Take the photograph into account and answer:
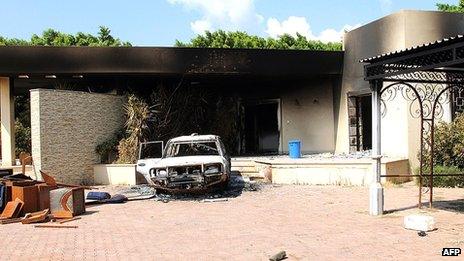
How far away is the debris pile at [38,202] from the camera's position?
30.8 ft

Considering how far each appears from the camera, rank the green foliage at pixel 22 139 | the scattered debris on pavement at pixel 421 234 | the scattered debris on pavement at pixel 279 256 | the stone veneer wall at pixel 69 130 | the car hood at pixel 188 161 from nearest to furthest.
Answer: the scattered debris on pavement at pixel 279 256
the scattered debris on pavement at pixel 421 234
the car hood at pixel 188 161
the stone veneer wall at pixel 69 130
the green foliage at pixel 22 139

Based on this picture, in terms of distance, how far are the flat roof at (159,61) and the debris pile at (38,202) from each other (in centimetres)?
621

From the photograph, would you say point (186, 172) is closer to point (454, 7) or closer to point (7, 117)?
point (7, 117)

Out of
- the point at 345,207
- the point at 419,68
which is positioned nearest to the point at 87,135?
the point at 345,207

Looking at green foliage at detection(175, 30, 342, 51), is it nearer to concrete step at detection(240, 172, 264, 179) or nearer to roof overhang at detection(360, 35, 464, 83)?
concrete step at detection(240, 172, 264, 179)

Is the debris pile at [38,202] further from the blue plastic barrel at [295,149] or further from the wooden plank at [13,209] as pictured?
the blue plastic barrel at [295,149]

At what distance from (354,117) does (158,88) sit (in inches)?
298

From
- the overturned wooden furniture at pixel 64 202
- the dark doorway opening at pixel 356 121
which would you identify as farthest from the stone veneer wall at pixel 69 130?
the dark doorway opening at pixel 356 121

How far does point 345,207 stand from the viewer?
32.4 ft

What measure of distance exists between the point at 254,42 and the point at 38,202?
20.1 metres

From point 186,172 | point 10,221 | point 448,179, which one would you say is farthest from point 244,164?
point 10,221

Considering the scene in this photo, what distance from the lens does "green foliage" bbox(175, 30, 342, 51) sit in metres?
26.0

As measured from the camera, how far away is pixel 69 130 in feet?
48.2

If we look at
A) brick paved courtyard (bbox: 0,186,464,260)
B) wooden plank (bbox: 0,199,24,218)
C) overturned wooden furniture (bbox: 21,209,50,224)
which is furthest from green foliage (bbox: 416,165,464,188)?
wooden plank (bbox: 0,199,24,218)
